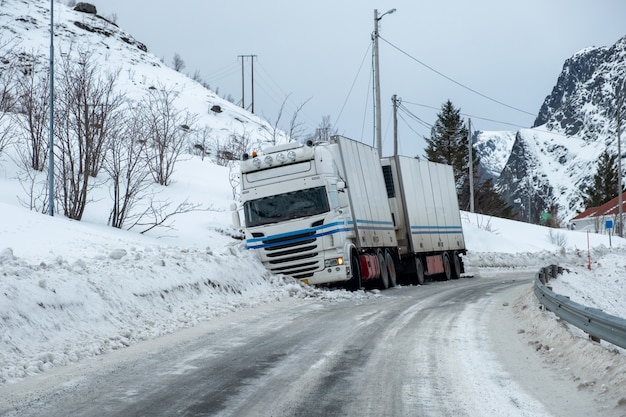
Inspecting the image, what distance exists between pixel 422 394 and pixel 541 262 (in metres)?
36.5

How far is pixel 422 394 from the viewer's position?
6.98 m

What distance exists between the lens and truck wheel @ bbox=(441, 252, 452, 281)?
2859 cm

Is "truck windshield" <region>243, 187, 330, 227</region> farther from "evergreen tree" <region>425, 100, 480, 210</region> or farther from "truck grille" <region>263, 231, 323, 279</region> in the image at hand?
"evergreen tree" <region>425, 100, 480, 210</region>

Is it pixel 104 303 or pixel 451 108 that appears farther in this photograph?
pixel 451 108

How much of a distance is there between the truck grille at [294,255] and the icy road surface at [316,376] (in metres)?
6.57

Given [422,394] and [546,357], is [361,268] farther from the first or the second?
[422,394]

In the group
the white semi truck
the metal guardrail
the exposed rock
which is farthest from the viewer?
the exposed rock

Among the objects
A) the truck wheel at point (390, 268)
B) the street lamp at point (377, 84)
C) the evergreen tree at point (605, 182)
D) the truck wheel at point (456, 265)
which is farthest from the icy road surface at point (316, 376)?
the evergreen tree at point (605, 182)

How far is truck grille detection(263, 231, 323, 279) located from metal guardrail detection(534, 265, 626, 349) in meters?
7.44

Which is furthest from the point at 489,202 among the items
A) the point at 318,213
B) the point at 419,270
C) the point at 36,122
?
the point at 318,213

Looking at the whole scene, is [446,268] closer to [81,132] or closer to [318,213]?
[318,213]

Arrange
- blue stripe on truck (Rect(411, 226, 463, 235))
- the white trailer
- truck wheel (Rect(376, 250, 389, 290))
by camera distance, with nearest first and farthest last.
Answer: truck wheel (Rect(376, 250, 389, 290)), the white trailer, blue stripe on truck (Rect(411, 226, 463, 235))

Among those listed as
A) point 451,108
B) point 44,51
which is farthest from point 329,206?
point 44,51

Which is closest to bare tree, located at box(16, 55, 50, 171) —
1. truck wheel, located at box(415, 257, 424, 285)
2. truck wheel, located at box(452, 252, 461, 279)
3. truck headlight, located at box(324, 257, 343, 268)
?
truck headlight, located at box(324, 257, 343, 268)
